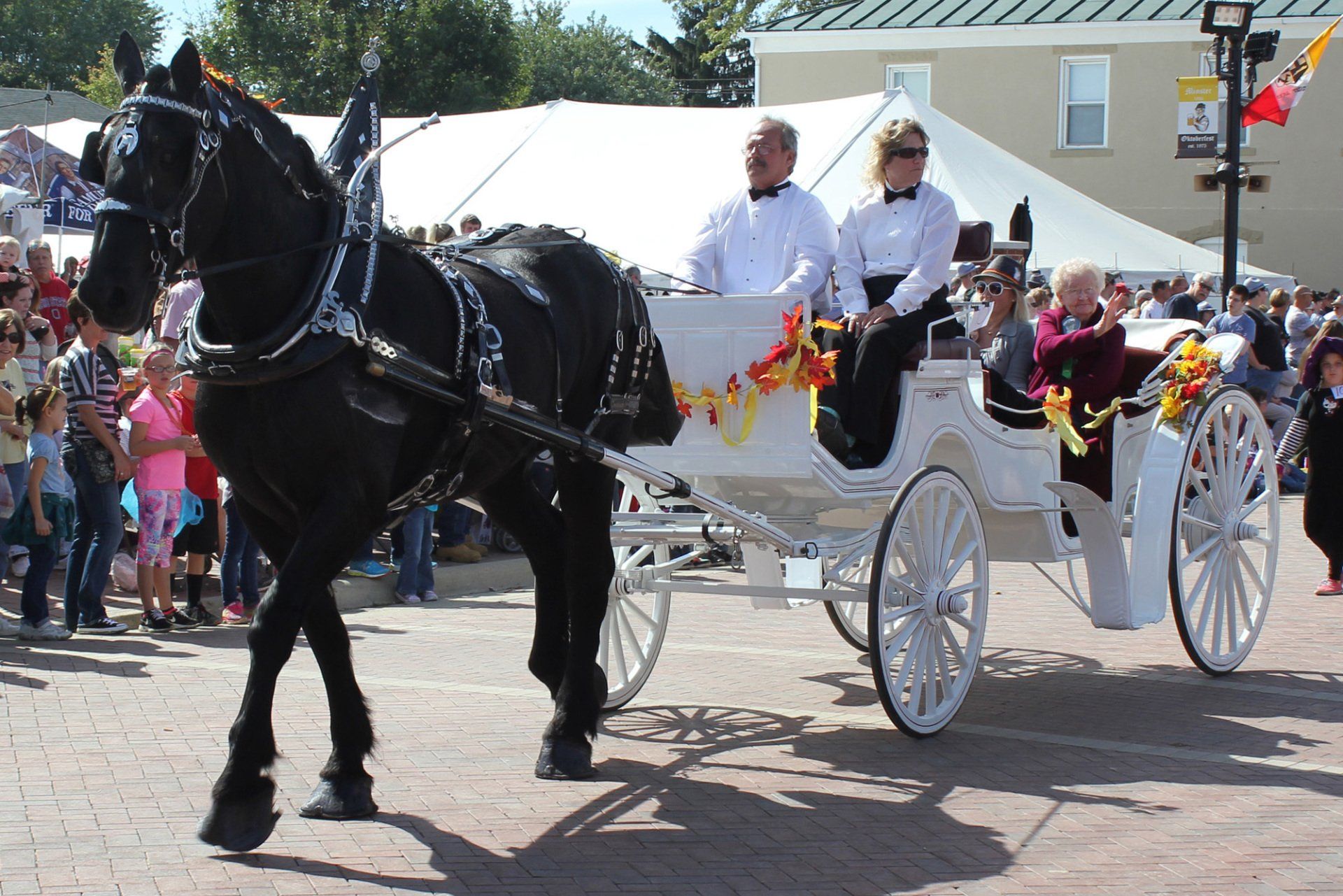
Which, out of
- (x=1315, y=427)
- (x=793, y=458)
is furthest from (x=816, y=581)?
(x=1315, y=427)

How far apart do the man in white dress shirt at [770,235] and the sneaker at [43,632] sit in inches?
162

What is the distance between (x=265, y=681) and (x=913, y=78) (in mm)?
29077

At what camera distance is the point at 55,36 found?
6306 centimetres

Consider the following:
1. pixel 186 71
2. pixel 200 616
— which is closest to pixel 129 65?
pixel 186 71

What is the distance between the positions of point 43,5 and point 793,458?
65625 millimetres

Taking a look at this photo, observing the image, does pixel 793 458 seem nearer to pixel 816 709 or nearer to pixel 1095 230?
pixel 816 709

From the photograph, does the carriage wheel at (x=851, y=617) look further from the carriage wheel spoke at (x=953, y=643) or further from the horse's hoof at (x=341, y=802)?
the horse's hoof at (x=341, y=802)

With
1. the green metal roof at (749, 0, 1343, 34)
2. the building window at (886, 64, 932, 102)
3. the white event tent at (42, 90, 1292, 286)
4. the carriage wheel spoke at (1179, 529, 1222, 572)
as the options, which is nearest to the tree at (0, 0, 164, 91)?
the green metal roof at (749, 0, 1343, 34)

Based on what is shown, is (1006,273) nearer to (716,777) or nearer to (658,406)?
(658,406)

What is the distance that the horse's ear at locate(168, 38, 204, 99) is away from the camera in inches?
169

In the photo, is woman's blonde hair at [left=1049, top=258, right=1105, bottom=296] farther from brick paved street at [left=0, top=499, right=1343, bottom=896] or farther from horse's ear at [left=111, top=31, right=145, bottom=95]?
horse's ear at [left=111, top=31, right=145, bottom=95]

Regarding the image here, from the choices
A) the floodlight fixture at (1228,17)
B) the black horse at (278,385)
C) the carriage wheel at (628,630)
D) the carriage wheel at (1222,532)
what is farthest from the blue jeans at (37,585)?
the floodlight fixture at (1228,17)

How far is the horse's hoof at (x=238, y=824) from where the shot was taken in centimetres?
450

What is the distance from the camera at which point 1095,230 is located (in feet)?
63.1
